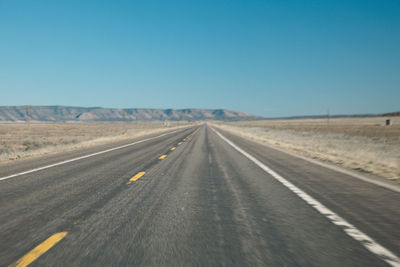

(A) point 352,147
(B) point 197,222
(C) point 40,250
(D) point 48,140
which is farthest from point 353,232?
(D) point 48,140

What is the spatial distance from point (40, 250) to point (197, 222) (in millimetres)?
1853

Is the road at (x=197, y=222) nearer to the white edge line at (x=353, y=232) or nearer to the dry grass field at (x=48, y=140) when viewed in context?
the white edge line at (x=353, y=232)

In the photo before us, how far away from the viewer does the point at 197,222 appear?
3.94 metres

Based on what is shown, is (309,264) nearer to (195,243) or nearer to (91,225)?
(195,243)

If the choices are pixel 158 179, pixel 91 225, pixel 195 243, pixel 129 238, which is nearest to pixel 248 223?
pixel 195 243

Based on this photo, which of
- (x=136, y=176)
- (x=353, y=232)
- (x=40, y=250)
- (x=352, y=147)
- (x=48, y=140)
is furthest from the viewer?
(x=48, y=140)

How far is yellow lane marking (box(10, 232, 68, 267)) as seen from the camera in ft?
8.91

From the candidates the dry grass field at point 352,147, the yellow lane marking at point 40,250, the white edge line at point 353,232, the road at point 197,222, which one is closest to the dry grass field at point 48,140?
the road at point 197,222

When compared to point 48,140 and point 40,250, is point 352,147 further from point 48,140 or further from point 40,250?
point 48,140

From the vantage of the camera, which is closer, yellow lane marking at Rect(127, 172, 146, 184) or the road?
the road

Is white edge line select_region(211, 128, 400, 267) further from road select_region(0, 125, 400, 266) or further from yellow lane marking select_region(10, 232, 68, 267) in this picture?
yellow lane marking select_region(10, 232, 68, 267)

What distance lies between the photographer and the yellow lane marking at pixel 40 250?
8.91 ft

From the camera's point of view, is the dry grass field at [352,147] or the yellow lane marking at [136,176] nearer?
the yellow lane marking at [136,176]

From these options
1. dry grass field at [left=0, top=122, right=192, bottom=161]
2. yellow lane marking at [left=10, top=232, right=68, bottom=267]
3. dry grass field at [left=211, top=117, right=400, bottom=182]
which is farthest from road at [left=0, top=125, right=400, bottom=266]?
dry grass field at [left=0, top=122, right=192, bottom=161]
